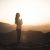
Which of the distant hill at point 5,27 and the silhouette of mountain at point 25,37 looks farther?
the distant hill at point 5,27

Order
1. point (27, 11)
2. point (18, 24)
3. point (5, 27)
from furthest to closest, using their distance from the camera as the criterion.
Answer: point (5, 27)
point (27, 11)
point (18, 24)

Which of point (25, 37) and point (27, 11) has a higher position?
point (27, 11)

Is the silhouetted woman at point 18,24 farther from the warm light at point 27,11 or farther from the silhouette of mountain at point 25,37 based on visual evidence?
the warm light at point 27,11

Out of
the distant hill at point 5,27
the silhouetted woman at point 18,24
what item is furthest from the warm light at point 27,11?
the silhouetted woman at point 18,24

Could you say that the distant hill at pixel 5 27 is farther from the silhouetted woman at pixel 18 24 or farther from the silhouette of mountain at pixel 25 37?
the silhouetted woman at pixel 18 24

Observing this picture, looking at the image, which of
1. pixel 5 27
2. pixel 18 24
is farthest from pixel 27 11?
pixel 5 27

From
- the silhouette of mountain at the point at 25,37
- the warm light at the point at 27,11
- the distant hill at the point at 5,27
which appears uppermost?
the warm light at the point at 27,11

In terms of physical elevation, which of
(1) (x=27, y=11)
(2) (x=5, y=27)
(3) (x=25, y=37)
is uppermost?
(1) (x=27, y=11)

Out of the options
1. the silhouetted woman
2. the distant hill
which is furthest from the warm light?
the silhouetted woman

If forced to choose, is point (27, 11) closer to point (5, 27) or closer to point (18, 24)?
point (18, 24)

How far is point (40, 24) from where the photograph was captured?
240 cm

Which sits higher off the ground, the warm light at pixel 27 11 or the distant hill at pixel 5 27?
the warm light at pixel 27 11

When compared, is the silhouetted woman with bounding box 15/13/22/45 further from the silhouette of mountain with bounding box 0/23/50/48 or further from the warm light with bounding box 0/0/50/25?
the warm light with bounding box 0/0/50/25

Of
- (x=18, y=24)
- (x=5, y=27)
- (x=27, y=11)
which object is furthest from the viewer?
(x=5, y=27)
